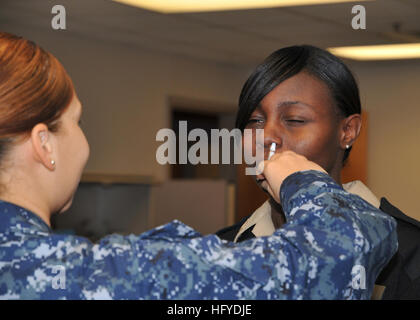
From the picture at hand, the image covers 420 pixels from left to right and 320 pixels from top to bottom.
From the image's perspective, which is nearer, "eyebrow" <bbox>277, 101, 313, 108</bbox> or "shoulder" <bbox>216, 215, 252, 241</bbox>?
"eyebrow" <bbox>277, 101, 313, 108</bbox>

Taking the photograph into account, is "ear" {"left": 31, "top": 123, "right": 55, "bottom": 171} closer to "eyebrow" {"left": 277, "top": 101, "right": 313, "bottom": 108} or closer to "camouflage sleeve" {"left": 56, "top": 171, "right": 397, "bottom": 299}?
"camouflage sleeve" {"left": 56, "top": 171, "right": 397, "bottom": 299}

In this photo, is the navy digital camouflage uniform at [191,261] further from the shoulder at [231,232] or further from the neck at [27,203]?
the shoulder at [231,232]

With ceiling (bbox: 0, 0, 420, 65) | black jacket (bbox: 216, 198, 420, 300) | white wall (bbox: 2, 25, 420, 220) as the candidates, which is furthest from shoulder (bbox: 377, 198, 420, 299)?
white wall (bbox: 2, 25, 420, 220)

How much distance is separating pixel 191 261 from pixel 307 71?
574 mm

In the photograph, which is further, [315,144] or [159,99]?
[159,99]

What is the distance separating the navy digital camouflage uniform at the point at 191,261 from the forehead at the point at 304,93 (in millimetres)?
408

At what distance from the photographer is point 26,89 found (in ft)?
2.39

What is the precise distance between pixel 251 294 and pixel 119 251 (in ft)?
0.48

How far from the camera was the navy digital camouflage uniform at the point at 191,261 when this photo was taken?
709 millimetres

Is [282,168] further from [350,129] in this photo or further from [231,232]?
[231,232]

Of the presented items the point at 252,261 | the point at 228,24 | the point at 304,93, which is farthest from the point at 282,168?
the point at 228,24

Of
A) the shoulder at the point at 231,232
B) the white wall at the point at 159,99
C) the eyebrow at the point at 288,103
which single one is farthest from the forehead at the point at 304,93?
the white wall at the point at 159,99

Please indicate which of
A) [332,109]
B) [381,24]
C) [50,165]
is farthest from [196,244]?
[381,24]

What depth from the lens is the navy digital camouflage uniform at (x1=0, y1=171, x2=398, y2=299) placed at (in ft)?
2.33
